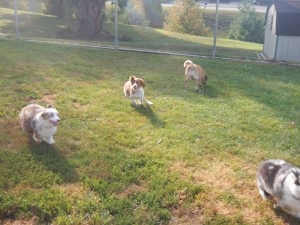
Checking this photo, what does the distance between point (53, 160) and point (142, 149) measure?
1326 millimetres

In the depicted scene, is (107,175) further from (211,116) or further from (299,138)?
(299,138)

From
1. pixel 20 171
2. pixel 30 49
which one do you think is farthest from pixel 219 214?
pixel 30 49

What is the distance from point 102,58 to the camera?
11.6m

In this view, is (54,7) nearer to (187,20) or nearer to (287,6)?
(187,20)

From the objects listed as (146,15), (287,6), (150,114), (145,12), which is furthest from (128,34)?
(145,12)

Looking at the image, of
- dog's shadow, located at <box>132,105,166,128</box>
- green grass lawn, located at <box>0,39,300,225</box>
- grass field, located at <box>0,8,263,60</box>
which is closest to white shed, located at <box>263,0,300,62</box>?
grass field, located at <box>0,8,263,60</box>

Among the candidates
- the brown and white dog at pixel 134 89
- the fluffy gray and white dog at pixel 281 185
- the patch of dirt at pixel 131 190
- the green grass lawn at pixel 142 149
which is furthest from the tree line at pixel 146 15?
the fluffy gray and white dog at pixel 281 185

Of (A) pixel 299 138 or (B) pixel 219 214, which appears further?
→ (A) pixel 299 138

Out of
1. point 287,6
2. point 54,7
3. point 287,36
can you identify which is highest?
point 54,7

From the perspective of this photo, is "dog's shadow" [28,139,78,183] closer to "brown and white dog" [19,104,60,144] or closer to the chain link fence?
"brown and white dog" [19,104,60,144]

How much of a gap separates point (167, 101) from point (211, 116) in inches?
45.6

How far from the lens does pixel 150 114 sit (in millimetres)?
6688

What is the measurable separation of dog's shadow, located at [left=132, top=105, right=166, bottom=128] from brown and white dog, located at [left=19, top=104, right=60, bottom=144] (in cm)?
199

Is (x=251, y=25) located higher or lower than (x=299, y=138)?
higher
